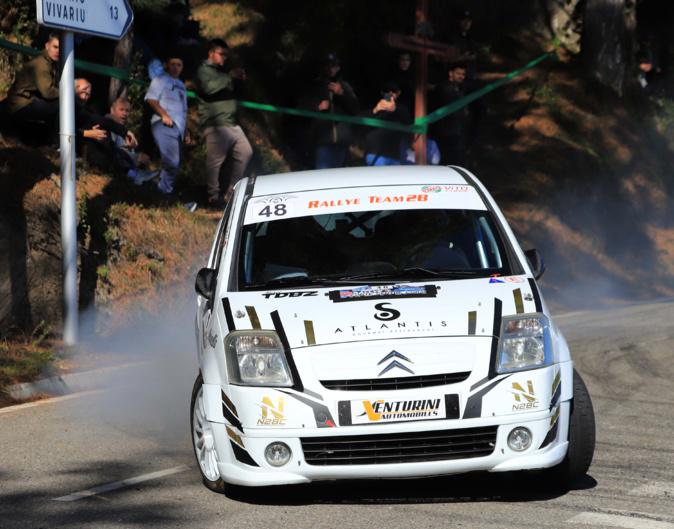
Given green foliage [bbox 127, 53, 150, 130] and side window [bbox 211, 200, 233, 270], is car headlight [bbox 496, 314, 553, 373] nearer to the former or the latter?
side window [bbox 211, 200, 233, 270]

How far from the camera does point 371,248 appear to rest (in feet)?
26.8

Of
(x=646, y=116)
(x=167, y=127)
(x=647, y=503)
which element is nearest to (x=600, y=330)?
(x=167, y=127)

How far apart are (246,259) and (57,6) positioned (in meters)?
5.17

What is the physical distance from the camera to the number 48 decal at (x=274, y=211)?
8289mm

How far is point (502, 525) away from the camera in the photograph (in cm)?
650

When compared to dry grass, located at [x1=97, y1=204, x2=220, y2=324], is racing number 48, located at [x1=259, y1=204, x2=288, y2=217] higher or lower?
higher

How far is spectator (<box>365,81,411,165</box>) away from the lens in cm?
1872

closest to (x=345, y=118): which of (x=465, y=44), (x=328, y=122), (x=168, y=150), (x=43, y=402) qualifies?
(x=328, y=122)

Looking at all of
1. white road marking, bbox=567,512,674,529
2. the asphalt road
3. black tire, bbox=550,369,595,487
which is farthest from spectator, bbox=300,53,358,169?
white road marking, bbox=567,512,674,529

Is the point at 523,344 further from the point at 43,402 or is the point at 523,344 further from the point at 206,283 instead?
the point at 43,402

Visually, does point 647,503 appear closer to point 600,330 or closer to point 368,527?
point 368,527

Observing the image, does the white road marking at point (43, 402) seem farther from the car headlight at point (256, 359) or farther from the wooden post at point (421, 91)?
the wooden post at point (421, 91)

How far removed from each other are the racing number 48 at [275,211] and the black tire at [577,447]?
7.02 feet

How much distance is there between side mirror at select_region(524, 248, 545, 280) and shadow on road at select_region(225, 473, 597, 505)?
1.17 meters
